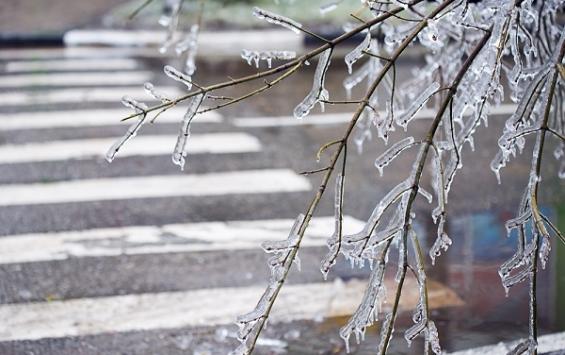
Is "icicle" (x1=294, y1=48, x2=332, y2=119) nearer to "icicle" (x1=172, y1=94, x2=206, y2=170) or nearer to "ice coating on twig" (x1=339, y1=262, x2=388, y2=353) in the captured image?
"icicle" (x1=172, y1=94, x2=206, y2=170)

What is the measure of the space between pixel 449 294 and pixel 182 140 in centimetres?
257

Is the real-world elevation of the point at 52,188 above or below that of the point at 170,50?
below

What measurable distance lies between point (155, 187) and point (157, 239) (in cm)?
117

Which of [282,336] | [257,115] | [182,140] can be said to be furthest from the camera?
[257,115]

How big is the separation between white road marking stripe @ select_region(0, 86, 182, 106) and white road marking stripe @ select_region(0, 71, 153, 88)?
0.36 metres

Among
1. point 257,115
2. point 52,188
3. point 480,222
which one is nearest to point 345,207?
point 480,222

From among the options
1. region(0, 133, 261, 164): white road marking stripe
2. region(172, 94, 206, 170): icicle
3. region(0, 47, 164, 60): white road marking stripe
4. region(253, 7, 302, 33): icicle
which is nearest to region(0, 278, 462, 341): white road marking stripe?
region(172, 94, 206, 170): icicle

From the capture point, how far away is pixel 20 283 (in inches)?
203

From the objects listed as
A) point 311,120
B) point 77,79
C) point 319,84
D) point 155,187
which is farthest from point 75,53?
point 319,84

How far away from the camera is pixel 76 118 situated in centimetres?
917

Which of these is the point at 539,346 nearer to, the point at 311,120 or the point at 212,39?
the point at 311,120

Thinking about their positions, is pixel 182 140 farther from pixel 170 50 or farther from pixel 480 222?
pixel 170 50

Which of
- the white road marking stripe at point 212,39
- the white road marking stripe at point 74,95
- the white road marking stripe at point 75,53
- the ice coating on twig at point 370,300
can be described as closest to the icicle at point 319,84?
the ice coating on twig at point 370,300

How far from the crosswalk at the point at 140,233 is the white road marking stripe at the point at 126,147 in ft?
0.04
